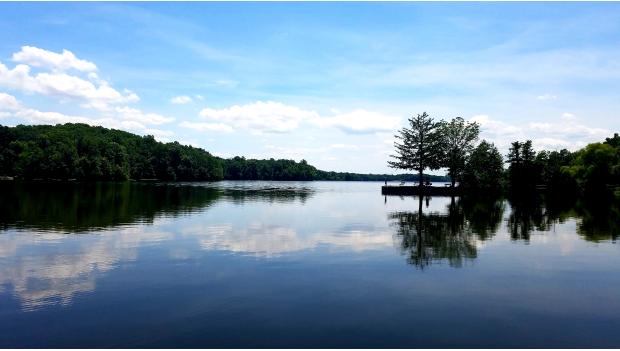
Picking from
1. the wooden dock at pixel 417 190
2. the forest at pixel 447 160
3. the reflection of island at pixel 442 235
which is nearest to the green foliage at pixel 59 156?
the forest at pixel 447 160

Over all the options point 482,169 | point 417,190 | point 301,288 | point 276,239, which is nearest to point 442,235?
point 276,239

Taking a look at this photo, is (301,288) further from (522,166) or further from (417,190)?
(522,166)

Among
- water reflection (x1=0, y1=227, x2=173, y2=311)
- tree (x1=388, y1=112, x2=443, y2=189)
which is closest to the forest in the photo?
tree (x1=388, y1=112, x2=443, y2=189)

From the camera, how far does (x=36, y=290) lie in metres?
16.1

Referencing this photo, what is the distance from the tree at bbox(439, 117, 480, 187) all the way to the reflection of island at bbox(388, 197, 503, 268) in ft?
180

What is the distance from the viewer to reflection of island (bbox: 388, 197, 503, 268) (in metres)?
23.5

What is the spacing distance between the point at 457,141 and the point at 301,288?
94.5m

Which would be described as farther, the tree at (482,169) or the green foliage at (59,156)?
the green foliage at (59,156)

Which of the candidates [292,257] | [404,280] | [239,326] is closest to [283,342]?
[239,326]

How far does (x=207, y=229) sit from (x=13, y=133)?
18355 centimetres

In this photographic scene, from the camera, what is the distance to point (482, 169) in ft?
335

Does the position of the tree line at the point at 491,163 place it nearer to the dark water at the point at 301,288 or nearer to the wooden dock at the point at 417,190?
the wooden dock at the point at 417,190

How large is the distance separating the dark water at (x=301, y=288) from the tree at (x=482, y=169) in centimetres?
6849

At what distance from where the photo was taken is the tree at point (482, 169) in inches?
3932
